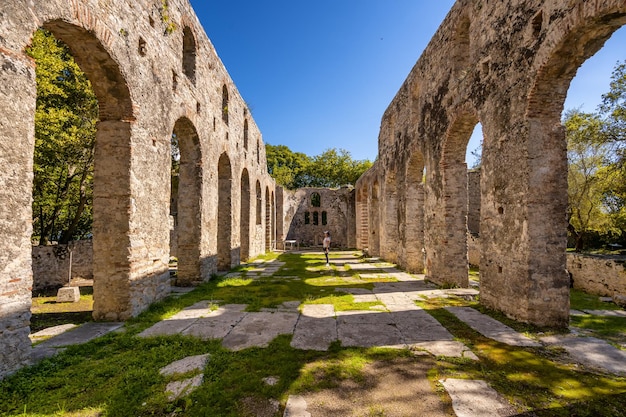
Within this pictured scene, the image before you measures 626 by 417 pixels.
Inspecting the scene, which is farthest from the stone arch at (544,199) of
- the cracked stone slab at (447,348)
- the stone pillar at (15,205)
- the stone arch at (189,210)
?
the stone arch at (189,210)

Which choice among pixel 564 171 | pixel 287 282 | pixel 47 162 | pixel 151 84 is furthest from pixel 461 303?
pixel 47 162

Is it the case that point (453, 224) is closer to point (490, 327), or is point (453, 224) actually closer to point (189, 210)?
point (490, 327)

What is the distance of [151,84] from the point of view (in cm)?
652

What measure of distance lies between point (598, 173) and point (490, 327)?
12568mm

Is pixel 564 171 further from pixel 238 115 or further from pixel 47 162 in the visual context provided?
pixel 47 162

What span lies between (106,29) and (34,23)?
1.49m

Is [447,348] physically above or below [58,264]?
below

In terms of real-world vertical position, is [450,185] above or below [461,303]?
above

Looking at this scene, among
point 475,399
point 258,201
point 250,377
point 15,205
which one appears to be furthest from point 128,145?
point 258,201

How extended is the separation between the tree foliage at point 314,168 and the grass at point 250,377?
38700 millimetres

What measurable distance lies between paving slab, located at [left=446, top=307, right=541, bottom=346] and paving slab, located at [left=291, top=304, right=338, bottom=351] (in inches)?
96.0

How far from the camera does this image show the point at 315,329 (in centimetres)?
511

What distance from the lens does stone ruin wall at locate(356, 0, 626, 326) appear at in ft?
16.7

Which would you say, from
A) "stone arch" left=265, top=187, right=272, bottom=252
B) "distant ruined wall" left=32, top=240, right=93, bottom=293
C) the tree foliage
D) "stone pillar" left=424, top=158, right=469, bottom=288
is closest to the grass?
"stone pillar" left=424, top=158, right=469, bottom=288
